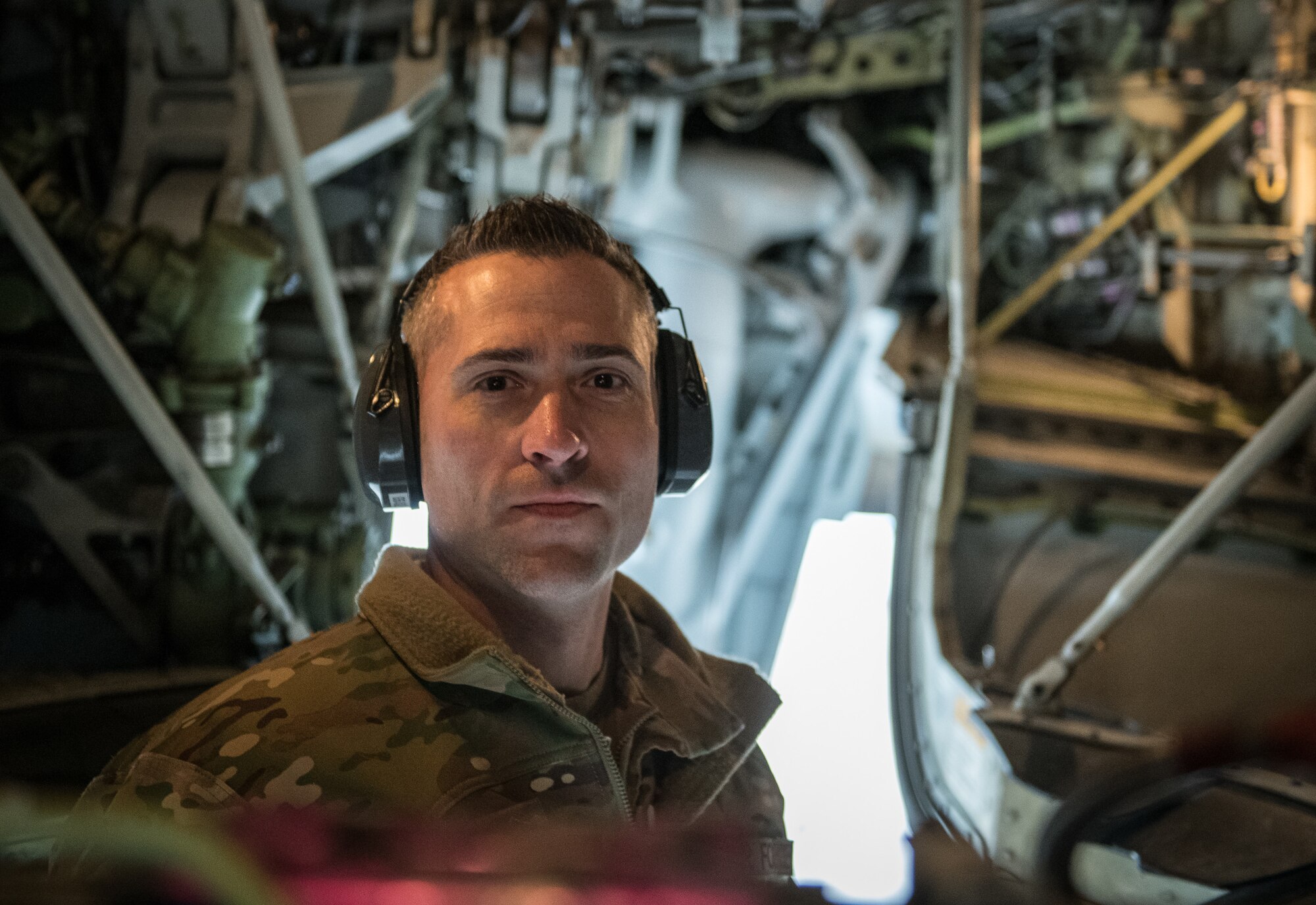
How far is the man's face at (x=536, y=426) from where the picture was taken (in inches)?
50.0

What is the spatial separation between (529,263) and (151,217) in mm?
2124

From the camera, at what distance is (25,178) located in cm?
302

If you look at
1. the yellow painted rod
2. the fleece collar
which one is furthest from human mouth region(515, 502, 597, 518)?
the yellow painted rod

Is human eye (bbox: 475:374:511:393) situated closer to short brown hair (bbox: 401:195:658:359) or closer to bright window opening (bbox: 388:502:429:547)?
short brown hair (bbox: 401:195:658:359)

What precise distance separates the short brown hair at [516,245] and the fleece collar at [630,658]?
0.30m

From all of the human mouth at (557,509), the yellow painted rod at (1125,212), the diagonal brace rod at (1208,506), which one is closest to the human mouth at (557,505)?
the human mouth at (557,509)

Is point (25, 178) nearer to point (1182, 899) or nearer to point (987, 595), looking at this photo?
point (987, 595)

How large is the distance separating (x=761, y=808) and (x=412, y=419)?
0.70m

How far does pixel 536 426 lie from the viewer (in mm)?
1277

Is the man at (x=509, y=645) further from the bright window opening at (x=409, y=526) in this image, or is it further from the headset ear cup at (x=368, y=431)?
the bright window opening at (x=409, y=526)

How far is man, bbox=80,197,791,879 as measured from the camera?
1.13 m

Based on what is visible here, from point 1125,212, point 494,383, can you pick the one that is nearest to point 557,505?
point 494,383

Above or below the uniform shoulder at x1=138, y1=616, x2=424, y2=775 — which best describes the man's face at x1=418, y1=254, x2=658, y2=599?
above

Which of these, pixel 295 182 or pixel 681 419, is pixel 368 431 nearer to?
pixel 681 419
